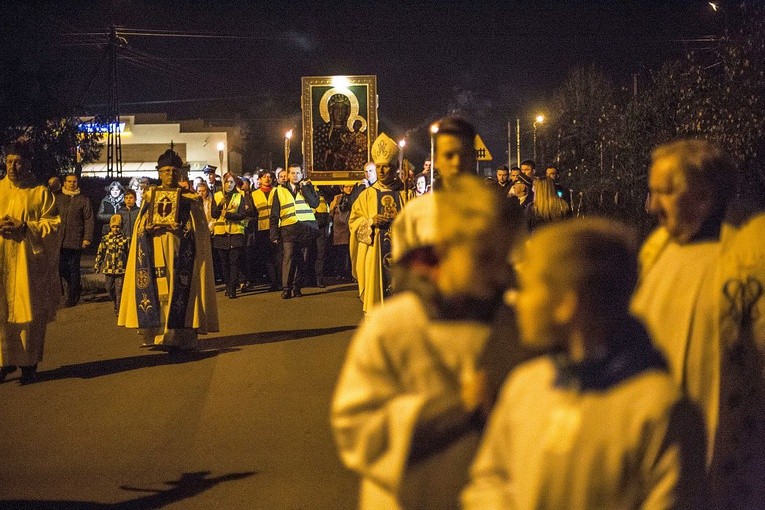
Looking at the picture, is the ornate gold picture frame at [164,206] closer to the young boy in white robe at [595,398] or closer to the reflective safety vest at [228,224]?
the reflective safety vest at [228,224]

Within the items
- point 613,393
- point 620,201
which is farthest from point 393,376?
point 620,201

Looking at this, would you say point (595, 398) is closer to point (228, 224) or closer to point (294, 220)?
point (294, 220)

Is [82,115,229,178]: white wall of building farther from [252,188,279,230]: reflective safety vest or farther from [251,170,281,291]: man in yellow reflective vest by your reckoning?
[252,188,279,230]: reflective safety vest

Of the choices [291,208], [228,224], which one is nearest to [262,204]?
[228,224]

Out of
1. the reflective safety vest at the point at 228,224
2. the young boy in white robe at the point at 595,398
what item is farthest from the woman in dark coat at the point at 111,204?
the young boy in white robe at the point at 595,398

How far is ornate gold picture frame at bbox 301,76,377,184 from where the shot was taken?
18.5 m

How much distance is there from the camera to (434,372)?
3113 mm

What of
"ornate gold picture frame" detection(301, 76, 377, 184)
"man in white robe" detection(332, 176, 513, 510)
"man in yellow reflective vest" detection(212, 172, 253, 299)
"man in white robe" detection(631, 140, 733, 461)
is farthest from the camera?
"man in yellow reflective vest" detection(212, 172, 253, 299)

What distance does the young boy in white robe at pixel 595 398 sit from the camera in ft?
8.72

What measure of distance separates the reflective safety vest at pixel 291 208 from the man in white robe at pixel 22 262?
8729 millimetres

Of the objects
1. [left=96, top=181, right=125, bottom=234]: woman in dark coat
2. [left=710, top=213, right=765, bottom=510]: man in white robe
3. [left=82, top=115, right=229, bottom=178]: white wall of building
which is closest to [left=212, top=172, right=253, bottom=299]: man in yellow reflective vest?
[left=96, top=181, right=125, bottom=234]: woman in dark coat

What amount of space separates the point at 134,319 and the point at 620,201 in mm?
15806

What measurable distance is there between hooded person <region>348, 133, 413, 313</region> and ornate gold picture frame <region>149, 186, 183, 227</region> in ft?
7.81

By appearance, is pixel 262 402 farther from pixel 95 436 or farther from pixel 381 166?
pixel 381 166
